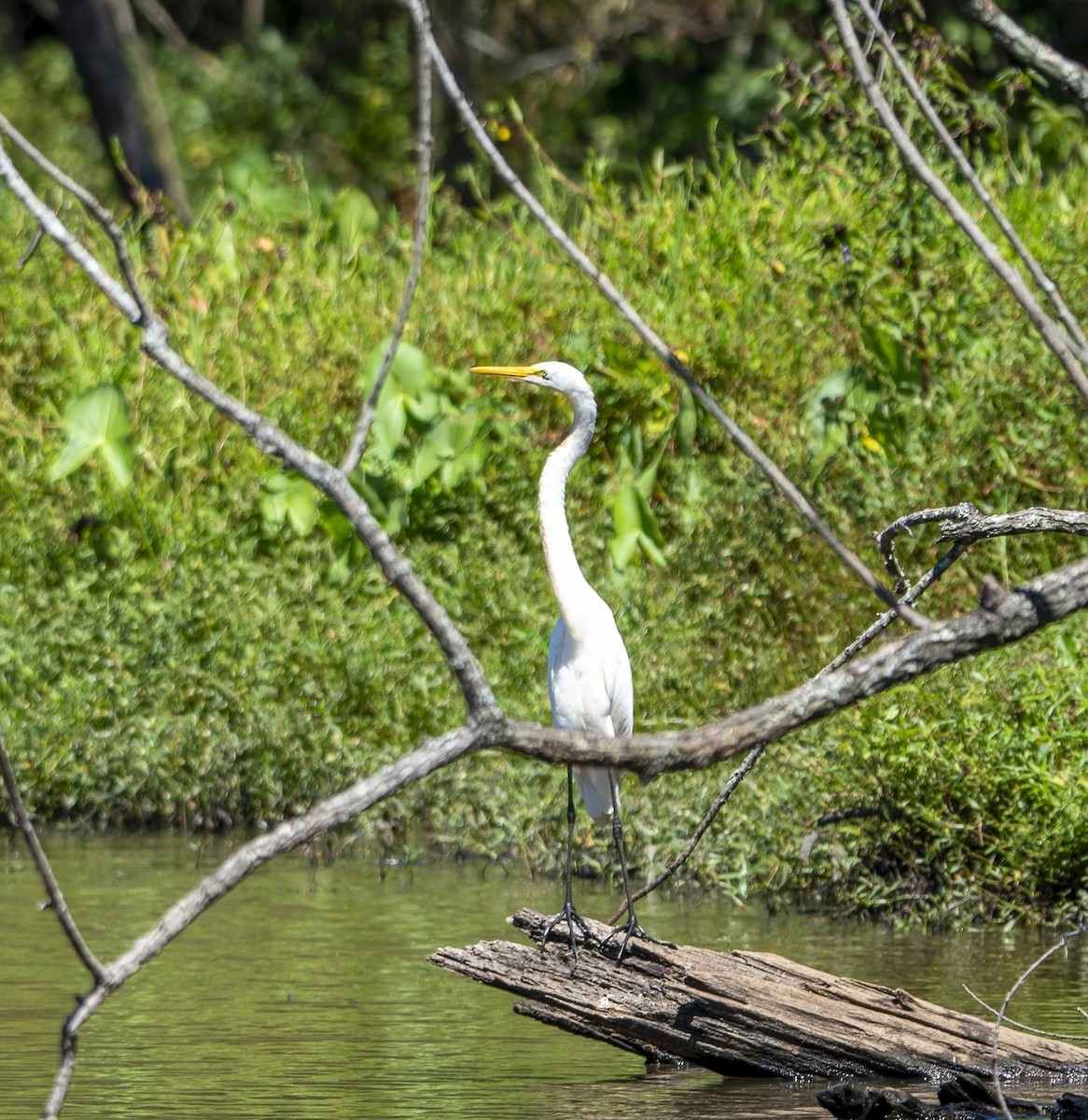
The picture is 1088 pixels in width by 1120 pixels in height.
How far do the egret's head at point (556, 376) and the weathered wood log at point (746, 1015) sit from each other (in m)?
1.77

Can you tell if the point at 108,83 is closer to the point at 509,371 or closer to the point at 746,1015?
the point at 509,371

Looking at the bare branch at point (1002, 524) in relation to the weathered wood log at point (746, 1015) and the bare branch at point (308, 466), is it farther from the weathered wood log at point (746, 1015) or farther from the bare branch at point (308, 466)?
the weathered wood log at point (746, 1015)

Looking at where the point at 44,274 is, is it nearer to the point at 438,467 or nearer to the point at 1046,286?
the point at 438,467

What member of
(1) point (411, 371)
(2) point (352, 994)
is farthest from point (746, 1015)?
(1) point (411, 371)

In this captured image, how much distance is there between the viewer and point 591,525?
889cm

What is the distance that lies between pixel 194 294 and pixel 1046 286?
845cm

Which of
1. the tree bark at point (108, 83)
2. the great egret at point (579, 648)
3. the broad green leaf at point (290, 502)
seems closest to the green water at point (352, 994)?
the great egret at point (579, 648)

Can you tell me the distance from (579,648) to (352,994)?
1191 millimetres

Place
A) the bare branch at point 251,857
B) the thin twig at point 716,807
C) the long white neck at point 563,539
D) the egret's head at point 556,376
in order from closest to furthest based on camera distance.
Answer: the bare branch at point 251,857 < the thin twig at point 716,807 < the long white neck at point 563,539 < the egret's head at point 556,376

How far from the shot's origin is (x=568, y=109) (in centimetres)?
1819

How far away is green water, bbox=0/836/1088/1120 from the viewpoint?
14.5 feet

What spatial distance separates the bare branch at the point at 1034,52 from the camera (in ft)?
9.00

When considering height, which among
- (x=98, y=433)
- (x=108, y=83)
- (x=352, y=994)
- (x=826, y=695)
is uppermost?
(x=108, y=83)

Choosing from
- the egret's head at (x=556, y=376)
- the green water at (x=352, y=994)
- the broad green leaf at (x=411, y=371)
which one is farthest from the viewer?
the broad green leaf at (x=411, y=371)
